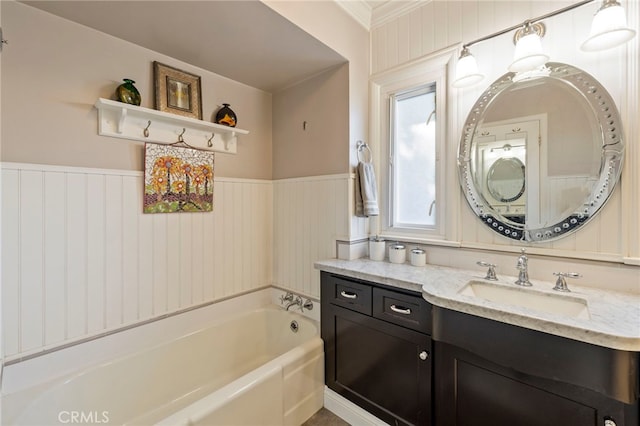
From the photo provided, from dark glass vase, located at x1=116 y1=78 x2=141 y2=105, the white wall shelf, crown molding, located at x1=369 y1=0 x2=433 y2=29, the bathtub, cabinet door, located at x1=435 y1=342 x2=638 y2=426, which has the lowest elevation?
the bathtub

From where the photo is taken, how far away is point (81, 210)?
1.57m

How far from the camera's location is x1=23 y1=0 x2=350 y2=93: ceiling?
1438 millimetres

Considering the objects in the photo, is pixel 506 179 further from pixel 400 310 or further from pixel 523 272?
pixel 400 310

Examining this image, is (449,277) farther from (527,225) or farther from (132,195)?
(132,195)

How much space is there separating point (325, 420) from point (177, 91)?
2383mm

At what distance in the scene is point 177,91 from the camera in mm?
1953

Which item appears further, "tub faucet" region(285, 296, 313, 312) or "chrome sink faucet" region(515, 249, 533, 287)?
"tub faucet" region(285, 296, 313, 312)

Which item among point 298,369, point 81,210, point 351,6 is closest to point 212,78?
point 351,6

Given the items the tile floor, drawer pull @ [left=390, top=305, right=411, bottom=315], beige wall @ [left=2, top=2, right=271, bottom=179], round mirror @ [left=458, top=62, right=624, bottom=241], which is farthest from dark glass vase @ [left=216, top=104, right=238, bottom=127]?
the tile floor

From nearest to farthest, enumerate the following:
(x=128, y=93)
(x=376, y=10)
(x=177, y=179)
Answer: (x=128, y=93) < (x=177, y=179) < (x=376, y=10)

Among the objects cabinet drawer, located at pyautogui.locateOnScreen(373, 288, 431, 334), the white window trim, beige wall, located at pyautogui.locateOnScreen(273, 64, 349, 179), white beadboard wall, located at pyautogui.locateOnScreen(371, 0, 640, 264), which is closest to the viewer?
white beadboard wall, located at pyautogui.locateOnScreen(371, 0, 640, 264)

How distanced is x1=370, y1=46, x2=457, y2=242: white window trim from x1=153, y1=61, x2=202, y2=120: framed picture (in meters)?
1.31

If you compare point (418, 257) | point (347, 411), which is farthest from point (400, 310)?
Answer: point (347, 411)

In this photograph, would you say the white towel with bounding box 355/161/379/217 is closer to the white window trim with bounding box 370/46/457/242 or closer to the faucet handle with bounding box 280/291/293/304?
the white window trim with bounding box 370/46/457/242
